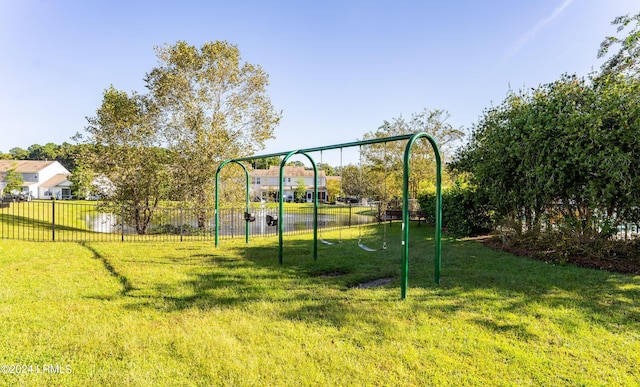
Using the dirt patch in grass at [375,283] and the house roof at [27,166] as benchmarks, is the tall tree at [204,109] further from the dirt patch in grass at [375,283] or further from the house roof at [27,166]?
the house roof at [27,166]

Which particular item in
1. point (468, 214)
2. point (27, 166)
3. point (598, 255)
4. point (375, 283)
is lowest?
point (375, 283)

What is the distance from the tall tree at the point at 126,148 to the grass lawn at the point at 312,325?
977cm

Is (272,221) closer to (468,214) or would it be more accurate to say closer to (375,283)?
(375,283)

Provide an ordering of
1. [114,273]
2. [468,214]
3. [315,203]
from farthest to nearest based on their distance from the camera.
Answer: [468,214]
[315,203]
[114,273]

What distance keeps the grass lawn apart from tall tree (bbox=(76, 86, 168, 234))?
9767mm

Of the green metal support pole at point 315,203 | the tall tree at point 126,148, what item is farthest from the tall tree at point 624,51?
the tall tree at point 126,148

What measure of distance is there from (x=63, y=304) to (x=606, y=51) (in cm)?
1585

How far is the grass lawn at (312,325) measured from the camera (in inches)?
115

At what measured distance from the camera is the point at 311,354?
10.6 feet

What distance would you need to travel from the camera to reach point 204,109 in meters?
16.4

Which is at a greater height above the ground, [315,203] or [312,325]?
[315,203]

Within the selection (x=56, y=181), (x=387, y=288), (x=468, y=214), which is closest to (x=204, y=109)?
(x=468, y=214)

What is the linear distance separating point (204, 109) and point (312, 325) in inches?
589

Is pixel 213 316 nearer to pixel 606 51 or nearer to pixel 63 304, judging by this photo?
pixel 63 304
